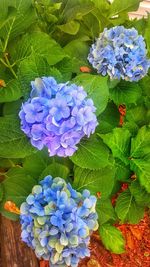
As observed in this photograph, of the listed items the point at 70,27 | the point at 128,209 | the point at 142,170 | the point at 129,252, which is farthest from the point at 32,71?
the point at 129,252

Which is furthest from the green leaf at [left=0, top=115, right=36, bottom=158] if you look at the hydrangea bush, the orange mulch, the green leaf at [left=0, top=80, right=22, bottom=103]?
the orange mulch

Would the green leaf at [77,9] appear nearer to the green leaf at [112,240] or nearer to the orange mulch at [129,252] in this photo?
the green leaf at [112,240]

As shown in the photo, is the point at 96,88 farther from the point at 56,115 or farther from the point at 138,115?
the point at 138,115

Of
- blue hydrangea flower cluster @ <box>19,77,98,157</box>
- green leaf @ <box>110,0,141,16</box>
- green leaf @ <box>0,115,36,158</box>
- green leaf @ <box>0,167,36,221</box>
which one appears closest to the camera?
blue hydrangea flower cluster @ <box>19,77,98,157</box>

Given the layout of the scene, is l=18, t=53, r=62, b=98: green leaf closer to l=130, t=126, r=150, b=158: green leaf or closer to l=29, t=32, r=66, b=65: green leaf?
l=29, t=32, r=66, b=65: green leaf

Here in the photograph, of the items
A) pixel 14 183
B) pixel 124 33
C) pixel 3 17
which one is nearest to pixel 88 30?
pixel 124 33

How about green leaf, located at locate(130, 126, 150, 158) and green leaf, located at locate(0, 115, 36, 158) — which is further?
green leaf, located at locate(130, 126, 150, 158)
